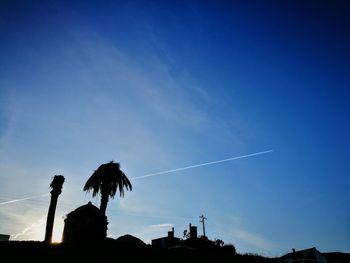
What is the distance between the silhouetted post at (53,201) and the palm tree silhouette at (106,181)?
3118 mm

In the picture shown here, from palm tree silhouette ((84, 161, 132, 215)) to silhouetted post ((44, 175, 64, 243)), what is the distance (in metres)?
3.12

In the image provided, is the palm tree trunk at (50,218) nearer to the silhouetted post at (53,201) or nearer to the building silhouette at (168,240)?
the silhouetted post at (53,201)

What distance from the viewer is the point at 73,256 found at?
59.3 ft

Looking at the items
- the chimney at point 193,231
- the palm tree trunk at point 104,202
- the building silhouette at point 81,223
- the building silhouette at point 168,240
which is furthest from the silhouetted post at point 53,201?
the chimney at point 193,231

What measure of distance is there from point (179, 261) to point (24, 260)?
1041 centimetres

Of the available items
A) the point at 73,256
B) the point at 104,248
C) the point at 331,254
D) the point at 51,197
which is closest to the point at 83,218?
the point at 51,197

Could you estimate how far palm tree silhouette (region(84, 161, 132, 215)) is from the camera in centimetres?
3328

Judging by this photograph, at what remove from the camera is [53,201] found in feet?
104

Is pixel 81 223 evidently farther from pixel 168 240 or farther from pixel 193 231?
pixel 193 231

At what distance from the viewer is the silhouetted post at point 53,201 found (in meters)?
29.6

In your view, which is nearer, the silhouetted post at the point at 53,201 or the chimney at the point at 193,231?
the silhouetted post at the point at 53,201

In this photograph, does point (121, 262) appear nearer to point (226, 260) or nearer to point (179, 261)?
point (179, 261)

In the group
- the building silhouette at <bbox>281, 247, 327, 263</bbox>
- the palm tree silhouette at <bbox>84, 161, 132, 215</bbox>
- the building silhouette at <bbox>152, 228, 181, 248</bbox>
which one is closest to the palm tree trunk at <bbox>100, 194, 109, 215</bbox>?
the palm tree silhouette at <bbox>84, 161, 132, 215</bbox>

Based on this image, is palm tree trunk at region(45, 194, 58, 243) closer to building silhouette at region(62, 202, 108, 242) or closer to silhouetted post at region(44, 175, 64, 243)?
silhouetted post at region(44, 175, 64, 243)
